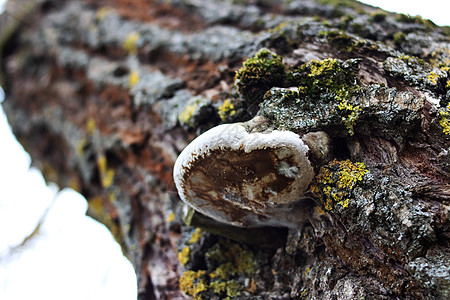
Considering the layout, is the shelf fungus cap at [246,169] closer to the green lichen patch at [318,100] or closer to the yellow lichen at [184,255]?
the green lichen patch at [318,100]

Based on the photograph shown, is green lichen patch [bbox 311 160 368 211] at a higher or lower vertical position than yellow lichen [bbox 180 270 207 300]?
higher

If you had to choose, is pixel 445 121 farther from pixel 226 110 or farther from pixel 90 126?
pixel 90 126

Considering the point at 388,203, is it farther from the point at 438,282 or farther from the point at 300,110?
the point at 300,110

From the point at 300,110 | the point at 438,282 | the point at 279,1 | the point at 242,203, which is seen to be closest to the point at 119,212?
the point at 242,203

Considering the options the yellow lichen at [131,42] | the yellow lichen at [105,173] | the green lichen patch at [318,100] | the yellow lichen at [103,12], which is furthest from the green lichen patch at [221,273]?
the yellow lichen at [103,12]

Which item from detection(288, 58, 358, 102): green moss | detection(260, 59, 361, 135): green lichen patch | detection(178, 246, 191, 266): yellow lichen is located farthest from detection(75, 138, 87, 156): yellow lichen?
detection(288, 58, 358, 102): green moss

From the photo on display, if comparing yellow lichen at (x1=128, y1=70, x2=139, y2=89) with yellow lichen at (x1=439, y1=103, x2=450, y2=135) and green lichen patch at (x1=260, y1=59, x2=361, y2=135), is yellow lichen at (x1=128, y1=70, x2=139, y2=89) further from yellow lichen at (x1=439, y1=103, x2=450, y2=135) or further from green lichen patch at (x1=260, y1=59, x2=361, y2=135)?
yellow lichen at (x1=439, y1=103, x2=450, y2=135)
